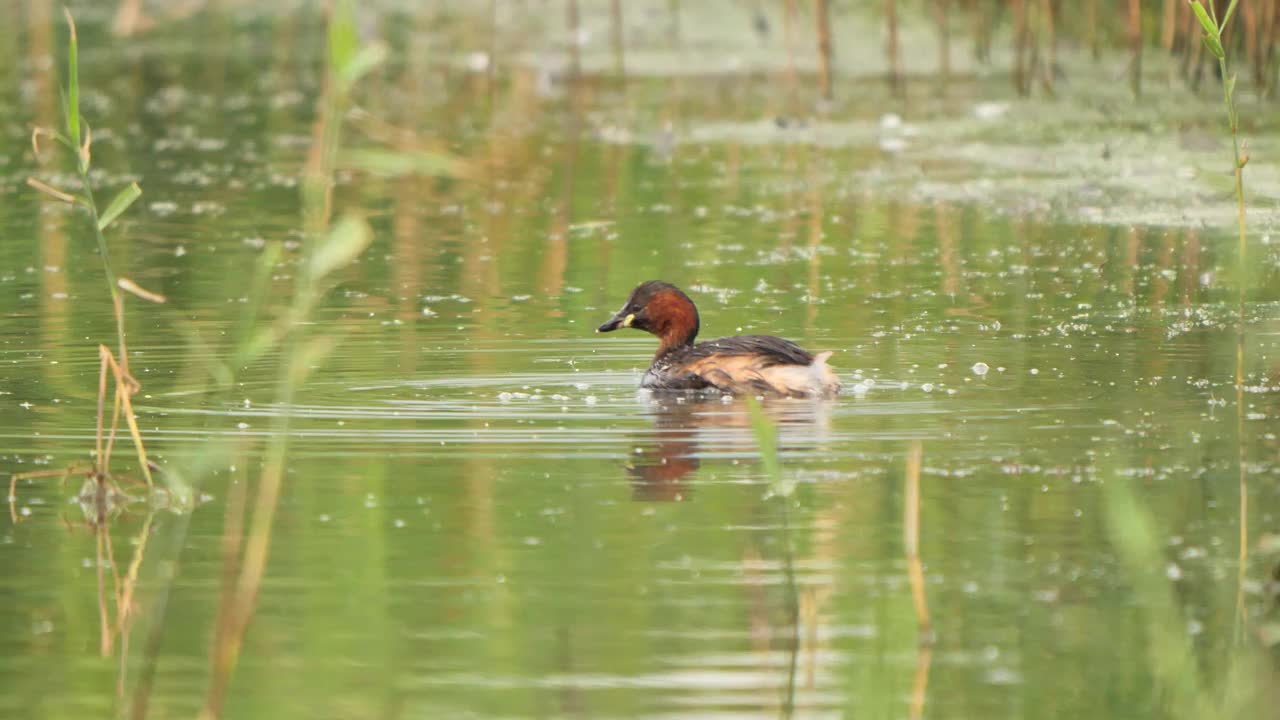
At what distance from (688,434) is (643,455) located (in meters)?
0.54

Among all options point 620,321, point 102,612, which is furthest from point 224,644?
point 620,321

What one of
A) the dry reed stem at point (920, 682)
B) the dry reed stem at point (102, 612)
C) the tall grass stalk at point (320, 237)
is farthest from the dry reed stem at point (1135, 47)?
the tall grass stalk at point (320, 237)

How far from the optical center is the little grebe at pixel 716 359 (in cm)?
909

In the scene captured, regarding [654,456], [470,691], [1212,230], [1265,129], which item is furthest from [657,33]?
[470,691]

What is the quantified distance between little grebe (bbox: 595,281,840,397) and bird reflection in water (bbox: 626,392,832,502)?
0.25 ft

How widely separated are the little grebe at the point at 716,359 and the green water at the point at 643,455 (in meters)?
0.18

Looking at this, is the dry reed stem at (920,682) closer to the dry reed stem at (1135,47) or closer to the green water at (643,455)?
the green water at (643,455)

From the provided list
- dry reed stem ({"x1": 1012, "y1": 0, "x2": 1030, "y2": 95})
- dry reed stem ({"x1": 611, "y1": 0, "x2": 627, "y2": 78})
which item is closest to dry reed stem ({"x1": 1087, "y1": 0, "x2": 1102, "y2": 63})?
dry reed stem ({"x1": 1012, "y1": 0, "x2": 1030, "y2": 95})

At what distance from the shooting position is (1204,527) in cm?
661

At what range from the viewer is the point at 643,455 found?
789cm

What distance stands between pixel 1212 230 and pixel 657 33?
47.9ft

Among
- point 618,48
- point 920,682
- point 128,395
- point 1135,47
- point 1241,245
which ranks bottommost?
point 920,682

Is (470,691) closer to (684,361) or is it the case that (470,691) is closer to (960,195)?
(684,361)

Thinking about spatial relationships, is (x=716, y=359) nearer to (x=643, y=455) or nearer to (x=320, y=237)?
(x=643, y=455)
